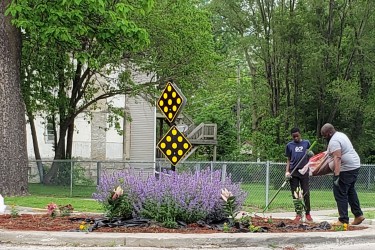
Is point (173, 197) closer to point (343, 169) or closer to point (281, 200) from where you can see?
point (343, 169)

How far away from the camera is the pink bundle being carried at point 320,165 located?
34.2 ft

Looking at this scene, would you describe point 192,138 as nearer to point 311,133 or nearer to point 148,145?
point 148,145

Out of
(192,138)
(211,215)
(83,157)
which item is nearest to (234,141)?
(192,138)

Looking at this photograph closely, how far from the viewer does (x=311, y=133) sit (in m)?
33.5

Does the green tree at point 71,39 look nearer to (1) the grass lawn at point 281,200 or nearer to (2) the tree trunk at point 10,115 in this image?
(2) the tree trunk at point 10,115

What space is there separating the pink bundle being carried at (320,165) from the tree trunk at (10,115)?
8922 mm

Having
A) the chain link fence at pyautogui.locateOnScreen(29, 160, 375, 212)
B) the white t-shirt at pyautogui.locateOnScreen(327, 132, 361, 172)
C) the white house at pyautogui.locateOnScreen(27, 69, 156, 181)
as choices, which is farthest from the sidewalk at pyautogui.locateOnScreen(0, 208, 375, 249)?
the white house at pyautogui.locateOnScreen(27, 69, 156, 181)

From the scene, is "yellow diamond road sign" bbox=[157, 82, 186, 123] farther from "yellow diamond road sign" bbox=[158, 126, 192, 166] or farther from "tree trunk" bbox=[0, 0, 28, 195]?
"tree trunk" bbox=[0, 0, 28, 195]

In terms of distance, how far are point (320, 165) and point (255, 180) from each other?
862 centimetres

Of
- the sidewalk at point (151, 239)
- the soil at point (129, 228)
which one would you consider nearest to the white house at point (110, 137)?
the soil at point (129, 228)

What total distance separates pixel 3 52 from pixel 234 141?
36347 millimetres

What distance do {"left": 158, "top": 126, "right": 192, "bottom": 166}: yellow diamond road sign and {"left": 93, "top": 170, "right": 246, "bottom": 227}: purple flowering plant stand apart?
2.43 m

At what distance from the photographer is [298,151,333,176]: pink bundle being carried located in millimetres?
10432

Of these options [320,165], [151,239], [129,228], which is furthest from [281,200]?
[151,239]
